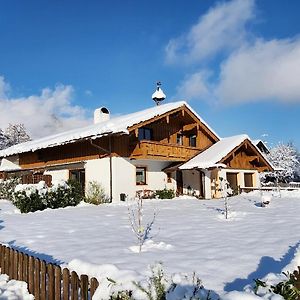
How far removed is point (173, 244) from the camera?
27.5 feet

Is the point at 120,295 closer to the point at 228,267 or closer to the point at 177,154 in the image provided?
the point at 228,267

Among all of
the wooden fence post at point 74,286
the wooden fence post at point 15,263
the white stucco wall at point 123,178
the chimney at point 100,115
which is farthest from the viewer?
the chimney at point 100,115

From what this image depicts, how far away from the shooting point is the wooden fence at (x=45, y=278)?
4227mm

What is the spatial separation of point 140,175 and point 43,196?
8532mm

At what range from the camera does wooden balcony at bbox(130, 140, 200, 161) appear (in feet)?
72.3

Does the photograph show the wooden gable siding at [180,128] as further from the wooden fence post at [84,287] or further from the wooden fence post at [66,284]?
the wooden fence post at [84,287]

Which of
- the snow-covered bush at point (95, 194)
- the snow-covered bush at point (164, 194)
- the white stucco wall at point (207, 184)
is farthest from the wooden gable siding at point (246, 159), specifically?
the snow-covered bush at point (95, 194)

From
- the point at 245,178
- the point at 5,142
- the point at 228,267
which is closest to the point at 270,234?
the point at 228,267

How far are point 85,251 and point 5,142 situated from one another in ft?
206

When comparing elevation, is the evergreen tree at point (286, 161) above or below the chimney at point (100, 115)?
below

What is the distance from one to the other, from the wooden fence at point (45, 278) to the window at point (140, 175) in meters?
17.2

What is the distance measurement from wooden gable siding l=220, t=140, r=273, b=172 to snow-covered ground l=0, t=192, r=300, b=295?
12.2m

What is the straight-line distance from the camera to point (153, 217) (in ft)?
44.1

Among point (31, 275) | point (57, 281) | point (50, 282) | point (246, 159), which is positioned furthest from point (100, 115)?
point (57, 281)
